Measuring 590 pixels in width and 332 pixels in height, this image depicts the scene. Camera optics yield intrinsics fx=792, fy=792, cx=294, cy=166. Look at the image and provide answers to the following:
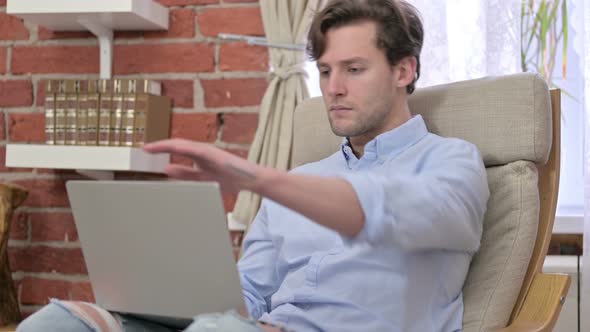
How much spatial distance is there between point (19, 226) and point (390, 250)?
1.33 meters

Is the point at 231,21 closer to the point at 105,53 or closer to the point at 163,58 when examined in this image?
the point at 163,58

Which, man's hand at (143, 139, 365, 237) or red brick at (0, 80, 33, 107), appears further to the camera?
red brick at (0, 80, 33, 107)

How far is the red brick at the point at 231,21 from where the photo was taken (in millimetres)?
2104

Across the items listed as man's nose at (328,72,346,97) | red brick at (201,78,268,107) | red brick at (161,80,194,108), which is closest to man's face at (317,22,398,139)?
man's nose at (328,72,346,97)

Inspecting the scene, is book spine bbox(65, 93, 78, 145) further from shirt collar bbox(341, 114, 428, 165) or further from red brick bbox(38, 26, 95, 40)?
shirt collar bbox(341, 114, 428, 165)

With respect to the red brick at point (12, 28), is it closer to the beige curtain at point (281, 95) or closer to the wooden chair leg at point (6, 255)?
the wooden chair leg at point (6, 255)

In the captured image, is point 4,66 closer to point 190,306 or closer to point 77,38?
point 77,38

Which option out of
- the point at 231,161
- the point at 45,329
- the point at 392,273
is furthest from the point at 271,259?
the point at 231,161

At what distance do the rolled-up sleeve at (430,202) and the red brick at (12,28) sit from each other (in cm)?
138

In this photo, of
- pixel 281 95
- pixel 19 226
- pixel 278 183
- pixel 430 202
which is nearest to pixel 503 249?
pixel 430 202

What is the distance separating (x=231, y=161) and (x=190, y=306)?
260 millimetres

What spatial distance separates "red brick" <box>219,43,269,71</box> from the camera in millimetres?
2092

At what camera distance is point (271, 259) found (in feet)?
4.94

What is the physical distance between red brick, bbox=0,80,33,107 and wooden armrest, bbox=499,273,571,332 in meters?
1.50
